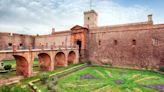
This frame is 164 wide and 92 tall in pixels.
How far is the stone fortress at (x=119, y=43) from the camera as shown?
17953mm

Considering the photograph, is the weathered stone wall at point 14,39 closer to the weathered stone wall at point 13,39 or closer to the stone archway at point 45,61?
the weathered stone wall at point 13,39

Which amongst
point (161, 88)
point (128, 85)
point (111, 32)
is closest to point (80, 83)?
point (128, 85)

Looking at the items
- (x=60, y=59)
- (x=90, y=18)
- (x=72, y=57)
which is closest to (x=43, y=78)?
(x=60, y=59)

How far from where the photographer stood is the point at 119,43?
20797 millimetres

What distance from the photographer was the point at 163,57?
17406 millimetres

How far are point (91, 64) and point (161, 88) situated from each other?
12263mm

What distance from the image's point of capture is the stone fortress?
707 inches

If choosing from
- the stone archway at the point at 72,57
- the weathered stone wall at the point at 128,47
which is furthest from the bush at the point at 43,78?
the weathered stone wall at the point at 128,47

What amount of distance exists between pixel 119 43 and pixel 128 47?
1.50 m

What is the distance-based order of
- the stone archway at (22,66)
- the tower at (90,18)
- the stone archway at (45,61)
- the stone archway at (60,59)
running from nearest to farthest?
1. the stone archway at (22,66)
2. the stone archway at (45,61)
3. the stone archway at (60,59)
4. the tower at (90,18)

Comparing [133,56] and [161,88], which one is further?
[133,56]

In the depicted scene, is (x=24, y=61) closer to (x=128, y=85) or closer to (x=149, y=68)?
(x=128, y=85)

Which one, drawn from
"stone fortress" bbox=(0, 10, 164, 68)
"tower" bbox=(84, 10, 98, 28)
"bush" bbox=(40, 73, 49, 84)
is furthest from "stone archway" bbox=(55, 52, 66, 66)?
"tower" bbox=(84, 10, 98, 28)

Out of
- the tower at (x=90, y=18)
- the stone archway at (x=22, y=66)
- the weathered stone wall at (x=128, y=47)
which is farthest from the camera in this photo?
the tower at (x=90, y=18)
